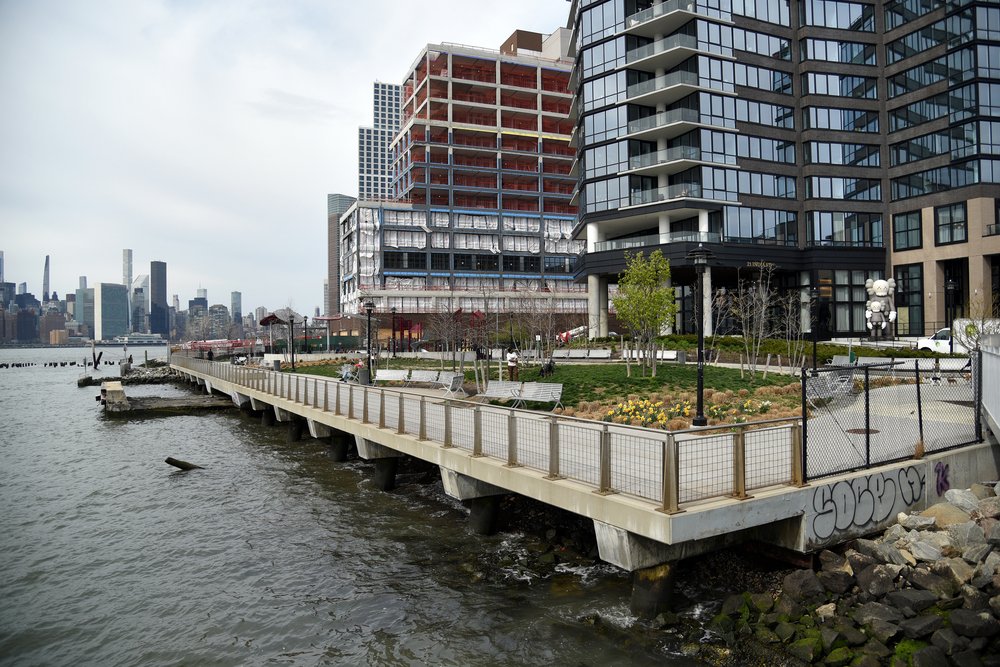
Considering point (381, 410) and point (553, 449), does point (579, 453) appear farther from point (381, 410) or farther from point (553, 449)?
point (381, 410)

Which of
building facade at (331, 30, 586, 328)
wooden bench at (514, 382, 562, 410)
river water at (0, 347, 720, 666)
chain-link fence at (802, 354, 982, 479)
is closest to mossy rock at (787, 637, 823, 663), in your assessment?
river water at (0, 347, 720, 666)

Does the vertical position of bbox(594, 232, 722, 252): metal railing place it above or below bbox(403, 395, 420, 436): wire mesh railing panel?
above

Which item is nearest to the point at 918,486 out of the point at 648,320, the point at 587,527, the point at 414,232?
the point at 587,527

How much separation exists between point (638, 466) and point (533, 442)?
272 cm

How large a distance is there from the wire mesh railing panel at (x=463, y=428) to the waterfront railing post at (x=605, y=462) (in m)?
3.87

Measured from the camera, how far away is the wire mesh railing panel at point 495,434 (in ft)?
38.7

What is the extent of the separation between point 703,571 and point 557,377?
15.7 metres

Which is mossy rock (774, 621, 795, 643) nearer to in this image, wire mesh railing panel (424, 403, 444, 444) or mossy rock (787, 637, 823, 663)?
mossy rock (787, 637, 823, 663)

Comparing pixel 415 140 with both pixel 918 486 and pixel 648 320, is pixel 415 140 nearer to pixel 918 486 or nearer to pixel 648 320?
pixel 648 320

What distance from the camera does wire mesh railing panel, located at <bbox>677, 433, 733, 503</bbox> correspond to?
865 cm

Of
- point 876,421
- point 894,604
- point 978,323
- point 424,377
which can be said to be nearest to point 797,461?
point 894,604

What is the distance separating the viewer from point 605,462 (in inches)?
355

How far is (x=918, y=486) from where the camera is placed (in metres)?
10.8

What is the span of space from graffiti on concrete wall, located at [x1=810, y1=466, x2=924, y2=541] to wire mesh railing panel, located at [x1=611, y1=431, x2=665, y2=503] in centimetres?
254
